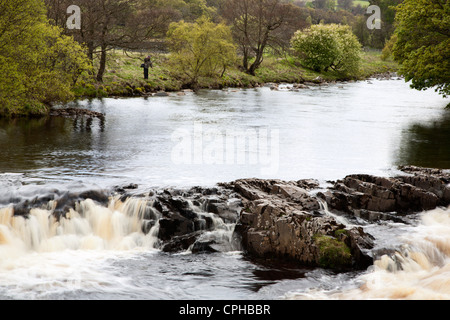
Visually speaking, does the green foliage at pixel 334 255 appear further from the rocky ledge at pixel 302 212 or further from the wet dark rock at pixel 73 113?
the wet dark rock at pixel 73 113

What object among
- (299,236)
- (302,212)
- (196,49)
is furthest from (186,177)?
(196,49)

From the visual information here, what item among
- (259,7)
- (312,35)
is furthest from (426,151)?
(312,35)

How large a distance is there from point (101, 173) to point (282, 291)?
1008cm

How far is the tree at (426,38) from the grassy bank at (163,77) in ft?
82.7

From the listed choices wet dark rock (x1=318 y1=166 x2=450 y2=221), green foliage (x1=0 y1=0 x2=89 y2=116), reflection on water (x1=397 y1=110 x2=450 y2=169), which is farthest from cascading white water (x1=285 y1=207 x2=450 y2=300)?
green foliage (x1=0 y1=0 x2=89 y2=116)

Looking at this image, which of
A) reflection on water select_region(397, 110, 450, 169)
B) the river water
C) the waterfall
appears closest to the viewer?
the river water

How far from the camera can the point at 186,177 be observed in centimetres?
1816

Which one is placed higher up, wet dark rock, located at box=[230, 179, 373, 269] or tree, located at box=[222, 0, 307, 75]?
tree, located at box=[222, 0, 307, 75]

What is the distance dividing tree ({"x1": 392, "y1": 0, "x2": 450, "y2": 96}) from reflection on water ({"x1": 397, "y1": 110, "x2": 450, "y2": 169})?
10.9 ft

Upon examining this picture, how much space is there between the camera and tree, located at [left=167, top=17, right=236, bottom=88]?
53.3m

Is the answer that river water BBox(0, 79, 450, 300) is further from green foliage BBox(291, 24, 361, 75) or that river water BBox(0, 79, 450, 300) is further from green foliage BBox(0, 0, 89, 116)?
green foliage BBox(291, 24, 361, 75)

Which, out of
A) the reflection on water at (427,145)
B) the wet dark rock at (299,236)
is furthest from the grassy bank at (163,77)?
the wet dark rock at (299,236)

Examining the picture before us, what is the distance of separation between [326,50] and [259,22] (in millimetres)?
15678

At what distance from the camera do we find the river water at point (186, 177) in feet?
35.8
